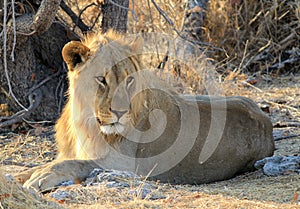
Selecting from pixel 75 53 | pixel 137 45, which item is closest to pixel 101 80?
pixel 75 53

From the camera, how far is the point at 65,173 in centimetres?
434

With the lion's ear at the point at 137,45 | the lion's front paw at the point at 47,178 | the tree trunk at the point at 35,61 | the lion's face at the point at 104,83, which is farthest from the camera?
the tree trunk at the point at 35,61

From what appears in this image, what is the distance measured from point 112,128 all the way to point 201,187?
817 millimetres

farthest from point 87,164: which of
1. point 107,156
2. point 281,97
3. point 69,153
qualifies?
point 281,97

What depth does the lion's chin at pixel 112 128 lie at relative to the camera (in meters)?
4.37

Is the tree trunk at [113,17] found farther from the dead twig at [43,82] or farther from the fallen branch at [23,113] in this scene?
the fallen branch at [23,113]

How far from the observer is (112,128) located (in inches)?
173

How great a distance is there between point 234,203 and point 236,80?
497 centimetres

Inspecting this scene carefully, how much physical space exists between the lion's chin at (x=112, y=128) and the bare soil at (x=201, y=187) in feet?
1.38

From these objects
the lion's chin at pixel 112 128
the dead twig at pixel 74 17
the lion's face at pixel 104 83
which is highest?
the dead twig at pixel 74 17

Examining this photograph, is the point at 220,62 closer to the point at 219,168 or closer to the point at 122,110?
the point at 219,168

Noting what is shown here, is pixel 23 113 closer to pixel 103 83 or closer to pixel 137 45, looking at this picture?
pixel 137 45

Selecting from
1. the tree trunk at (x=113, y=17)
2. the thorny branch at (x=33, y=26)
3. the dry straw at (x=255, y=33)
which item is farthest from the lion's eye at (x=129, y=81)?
the dry straw at (x=255, y=33)

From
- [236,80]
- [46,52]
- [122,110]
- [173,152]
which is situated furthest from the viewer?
[236,80]
